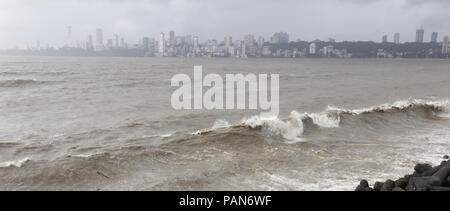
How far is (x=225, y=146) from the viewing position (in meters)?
13.0

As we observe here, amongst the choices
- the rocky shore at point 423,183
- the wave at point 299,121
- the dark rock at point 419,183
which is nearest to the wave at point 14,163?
the wave at point 299,121

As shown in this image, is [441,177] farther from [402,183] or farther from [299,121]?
[299,121]

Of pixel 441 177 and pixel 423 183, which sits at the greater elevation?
pixel 441 177

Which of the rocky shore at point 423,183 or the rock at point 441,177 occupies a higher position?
the rock at point 441,177

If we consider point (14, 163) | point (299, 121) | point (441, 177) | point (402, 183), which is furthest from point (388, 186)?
point (14, 163)

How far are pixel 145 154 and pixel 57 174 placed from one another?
2895 mm

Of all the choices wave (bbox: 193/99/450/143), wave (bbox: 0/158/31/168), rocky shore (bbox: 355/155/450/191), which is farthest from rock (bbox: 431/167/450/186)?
wave (bbox: 0/158/31/168)

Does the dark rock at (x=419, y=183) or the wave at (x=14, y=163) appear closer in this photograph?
the dark rock at (x=419, y=183)

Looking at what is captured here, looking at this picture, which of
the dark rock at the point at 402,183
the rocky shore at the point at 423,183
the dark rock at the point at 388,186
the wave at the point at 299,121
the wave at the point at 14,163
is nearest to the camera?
the rocky shore at the point at 423,183

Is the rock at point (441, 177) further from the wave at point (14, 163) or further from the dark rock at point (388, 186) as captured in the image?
the wave at point (14, 163)

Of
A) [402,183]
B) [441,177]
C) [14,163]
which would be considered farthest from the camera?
[14,163]
